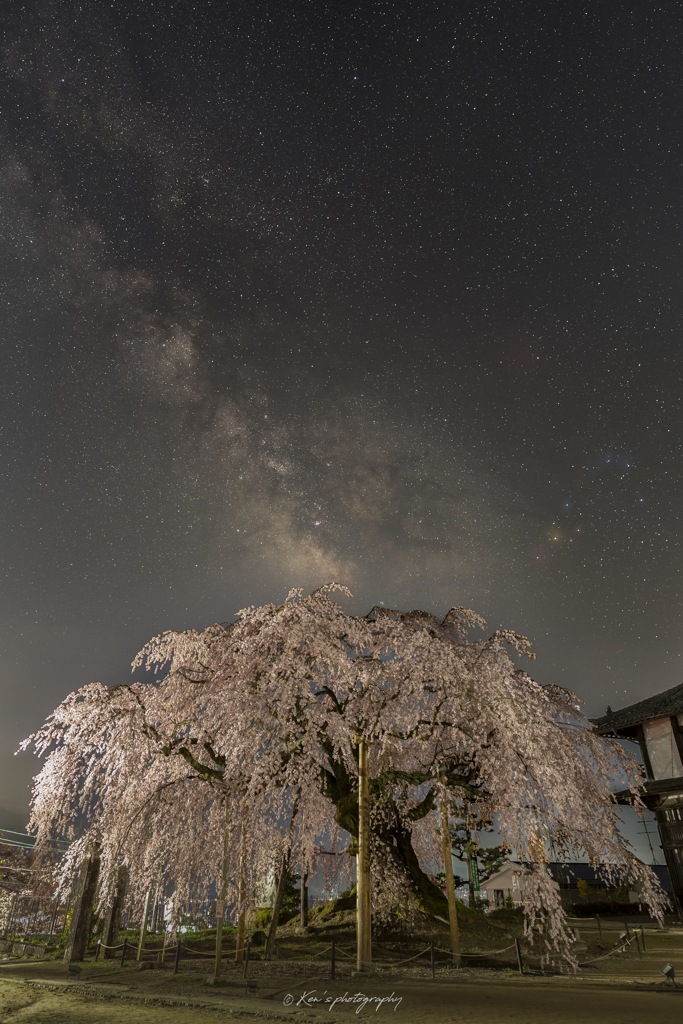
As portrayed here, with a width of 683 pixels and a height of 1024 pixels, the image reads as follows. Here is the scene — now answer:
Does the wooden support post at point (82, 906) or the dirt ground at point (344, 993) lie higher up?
the wooden support post at point (82, 906)

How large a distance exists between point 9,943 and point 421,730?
20.2 metres

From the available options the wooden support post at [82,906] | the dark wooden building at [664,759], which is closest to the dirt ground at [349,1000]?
the wooden support post at [82,906]

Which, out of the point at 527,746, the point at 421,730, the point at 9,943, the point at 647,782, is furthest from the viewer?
the point at 647,782

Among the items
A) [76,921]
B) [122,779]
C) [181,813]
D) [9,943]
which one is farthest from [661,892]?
[9,943]

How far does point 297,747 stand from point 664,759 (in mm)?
23185

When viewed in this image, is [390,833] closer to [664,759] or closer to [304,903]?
[304,903]

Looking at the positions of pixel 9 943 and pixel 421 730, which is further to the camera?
pixel 9 943

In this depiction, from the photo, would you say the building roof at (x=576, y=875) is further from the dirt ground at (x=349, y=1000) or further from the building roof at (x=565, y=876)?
the dirt ground at (x=349, y=1000)

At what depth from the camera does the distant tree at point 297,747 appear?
13.1 metres

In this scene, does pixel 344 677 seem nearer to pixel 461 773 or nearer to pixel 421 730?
pixel 421 730

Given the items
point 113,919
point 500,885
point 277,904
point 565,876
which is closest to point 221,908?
point 277,904

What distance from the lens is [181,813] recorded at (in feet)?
49.3

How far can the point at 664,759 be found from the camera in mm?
28688

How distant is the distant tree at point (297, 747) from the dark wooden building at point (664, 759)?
16.0 metres
